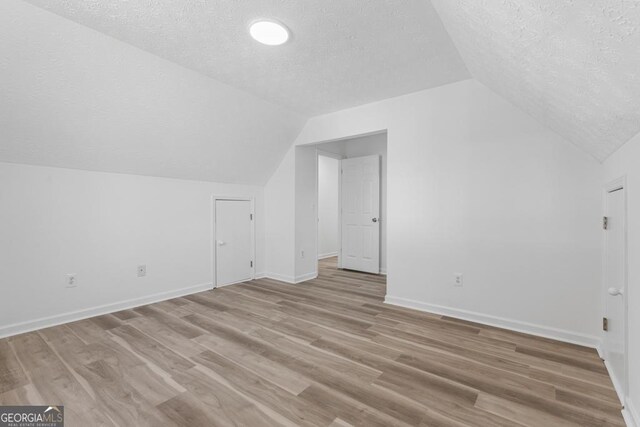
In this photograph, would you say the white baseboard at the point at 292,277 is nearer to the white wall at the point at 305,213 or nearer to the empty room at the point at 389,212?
the white wall at the point at 305,213

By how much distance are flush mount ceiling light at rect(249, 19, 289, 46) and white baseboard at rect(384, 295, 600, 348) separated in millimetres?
2798

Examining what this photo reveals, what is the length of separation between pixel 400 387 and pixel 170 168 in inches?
128

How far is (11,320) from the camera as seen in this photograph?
8.11ft

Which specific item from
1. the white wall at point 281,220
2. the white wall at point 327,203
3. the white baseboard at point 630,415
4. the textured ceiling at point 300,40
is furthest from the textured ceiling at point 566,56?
the white wall at point 327,203

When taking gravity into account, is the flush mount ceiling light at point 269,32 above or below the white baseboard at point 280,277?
above

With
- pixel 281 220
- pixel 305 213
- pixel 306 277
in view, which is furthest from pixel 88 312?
pixel 305 213

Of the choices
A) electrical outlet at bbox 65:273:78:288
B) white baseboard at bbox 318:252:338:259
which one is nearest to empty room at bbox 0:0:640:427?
electrical outlet at bbox 65:273:78:288

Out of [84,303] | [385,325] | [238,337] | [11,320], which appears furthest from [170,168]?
[385,325]

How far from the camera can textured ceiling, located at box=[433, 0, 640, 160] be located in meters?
0.83

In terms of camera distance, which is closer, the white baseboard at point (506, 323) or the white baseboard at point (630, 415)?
the white baseboard at point (630, 415)

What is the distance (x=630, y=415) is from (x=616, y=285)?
754 millimetres

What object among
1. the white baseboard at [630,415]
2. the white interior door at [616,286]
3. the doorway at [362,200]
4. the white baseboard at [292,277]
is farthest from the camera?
the doorway at [362,200]

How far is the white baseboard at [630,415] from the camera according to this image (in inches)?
52.9

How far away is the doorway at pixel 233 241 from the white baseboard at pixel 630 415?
397 cm
